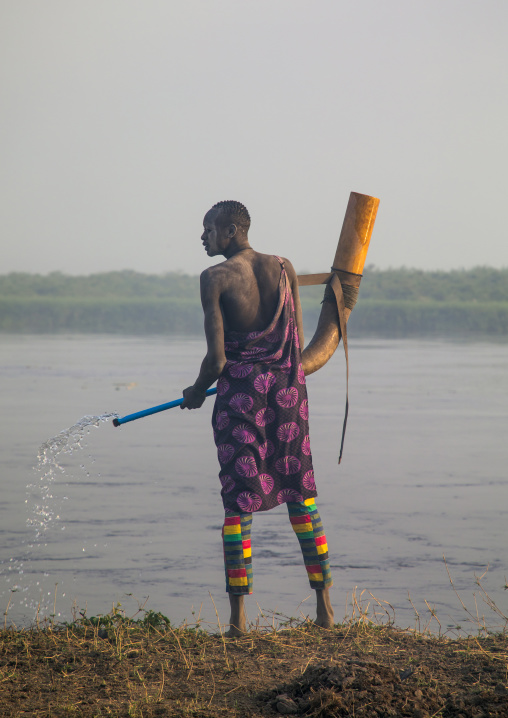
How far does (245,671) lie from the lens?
3998 mm

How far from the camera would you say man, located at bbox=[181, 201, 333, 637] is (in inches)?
180

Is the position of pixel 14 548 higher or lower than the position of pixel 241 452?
lower

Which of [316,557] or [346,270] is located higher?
[346,270]

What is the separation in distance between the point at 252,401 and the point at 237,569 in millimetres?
845

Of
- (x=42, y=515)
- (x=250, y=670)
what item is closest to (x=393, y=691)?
(x=250, y=670)

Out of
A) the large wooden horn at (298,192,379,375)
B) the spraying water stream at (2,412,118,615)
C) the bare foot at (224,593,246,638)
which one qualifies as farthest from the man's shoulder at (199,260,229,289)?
the bare foot at (224,593,246,638)

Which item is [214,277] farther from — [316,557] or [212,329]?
[316,557]

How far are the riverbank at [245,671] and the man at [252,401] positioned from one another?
0.30 meters

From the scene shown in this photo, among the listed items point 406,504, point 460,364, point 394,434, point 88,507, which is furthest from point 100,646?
point 460,364

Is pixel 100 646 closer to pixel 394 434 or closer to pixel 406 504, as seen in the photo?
pixel 406 504

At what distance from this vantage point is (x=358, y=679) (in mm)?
3590

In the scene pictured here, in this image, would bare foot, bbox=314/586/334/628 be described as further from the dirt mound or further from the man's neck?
the man's neck

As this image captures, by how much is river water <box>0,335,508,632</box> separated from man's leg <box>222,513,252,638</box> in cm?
19

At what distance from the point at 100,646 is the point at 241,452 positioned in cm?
115
